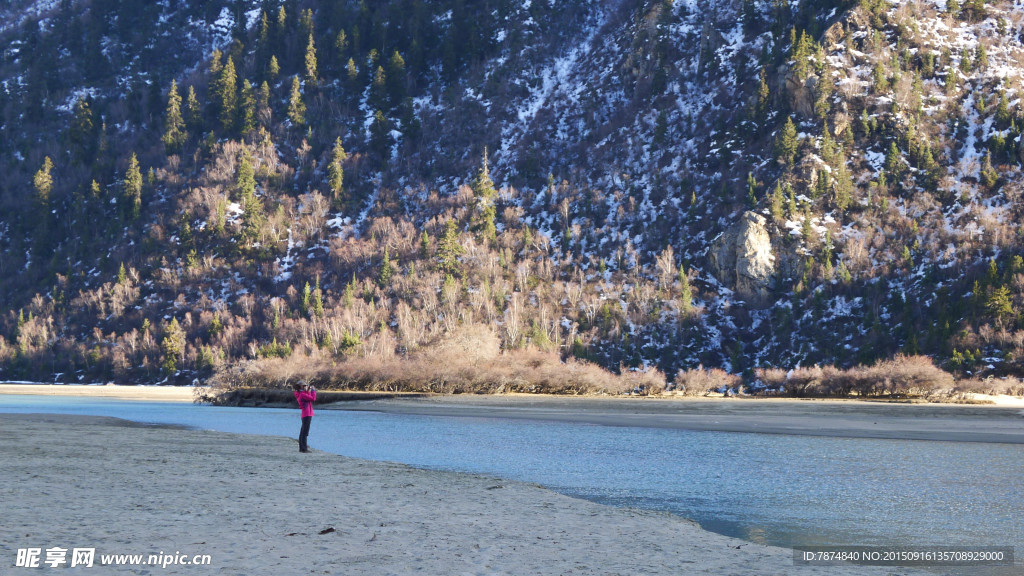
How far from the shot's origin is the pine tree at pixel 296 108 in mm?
184875

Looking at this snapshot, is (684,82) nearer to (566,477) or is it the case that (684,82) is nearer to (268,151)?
(268,151)

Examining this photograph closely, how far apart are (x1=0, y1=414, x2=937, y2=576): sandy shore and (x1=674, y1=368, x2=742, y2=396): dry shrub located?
247 ft

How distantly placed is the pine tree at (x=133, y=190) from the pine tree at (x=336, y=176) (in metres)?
37.1

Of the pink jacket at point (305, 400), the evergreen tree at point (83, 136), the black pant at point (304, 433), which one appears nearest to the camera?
the pink jacket at point (305, 400)

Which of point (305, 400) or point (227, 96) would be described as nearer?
point (305, 400)

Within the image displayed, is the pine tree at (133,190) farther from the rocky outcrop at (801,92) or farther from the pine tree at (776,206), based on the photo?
the rocky outcrop at (801,92)

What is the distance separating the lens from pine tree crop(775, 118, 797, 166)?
130375 mm

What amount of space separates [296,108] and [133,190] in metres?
37.1

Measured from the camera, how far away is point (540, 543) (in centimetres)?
1354

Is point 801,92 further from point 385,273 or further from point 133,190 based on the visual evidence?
point 133,190

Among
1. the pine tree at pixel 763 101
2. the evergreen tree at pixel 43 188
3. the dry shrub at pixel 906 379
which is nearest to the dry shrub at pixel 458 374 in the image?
the dry shrub at pixel 906 379

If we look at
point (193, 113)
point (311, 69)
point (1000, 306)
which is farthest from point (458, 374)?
point (193, 113)

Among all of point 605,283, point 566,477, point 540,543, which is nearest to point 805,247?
point 605,283

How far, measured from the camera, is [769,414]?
59438 millimetres
